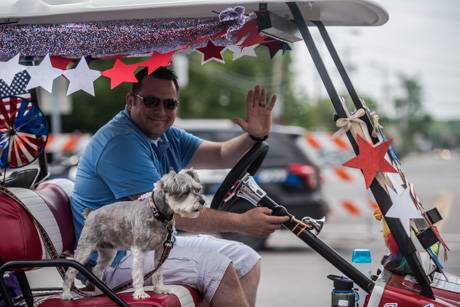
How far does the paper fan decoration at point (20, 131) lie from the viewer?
3.22 metres

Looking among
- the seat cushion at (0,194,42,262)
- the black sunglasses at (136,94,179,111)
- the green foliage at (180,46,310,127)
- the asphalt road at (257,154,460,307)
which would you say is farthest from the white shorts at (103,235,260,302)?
the green foliage at (180,46,310,127)

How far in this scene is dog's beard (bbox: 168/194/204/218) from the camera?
2.52 metres

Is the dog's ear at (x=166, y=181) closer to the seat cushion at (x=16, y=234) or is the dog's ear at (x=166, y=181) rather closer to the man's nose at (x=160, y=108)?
the seat cushion at (x=16, y=234)

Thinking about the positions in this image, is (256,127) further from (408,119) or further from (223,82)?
(408,119)

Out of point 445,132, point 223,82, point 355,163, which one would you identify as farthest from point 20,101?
point 445,132

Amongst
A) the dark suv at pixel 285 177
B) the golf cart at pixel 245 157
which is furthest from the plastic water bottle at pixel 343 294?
the dark suv at pixel 285 177

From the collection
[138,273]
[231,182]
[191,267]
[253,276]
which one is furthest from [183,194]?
[253,276]

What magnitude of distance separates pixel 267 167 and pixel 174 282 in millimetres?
6640

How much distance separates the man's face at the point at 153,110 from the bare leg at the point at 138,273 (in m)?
0.79

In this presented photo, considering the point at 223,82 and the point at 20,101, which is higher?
the point at 20,101

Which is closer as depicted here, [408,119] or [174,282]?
[174,282]

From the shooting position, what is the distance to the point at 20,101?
3205 millimetres

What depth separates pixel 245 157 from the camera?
3039mm

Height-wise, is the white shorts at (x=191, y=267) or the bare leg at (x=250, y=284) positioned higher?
the white shorts at (x=191, y=267)
